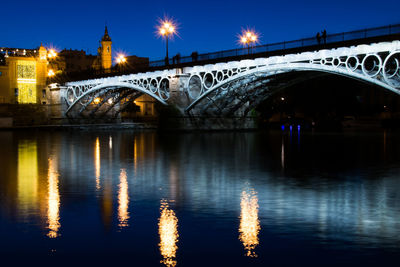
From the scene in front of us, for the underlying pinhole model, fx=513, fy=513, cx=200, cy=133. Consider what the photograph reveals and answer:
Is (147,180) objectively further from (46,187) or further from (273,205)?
(273,205)

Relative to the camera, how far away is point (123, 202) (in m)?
10.9

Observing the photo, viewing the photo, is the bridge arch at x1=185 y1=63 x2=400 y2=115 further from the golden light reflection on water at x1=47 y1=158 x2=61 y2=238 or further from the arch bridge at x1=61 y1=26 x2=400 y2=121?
the golden light reflection on water at x1=47 y1=158 x2=61 y2=238

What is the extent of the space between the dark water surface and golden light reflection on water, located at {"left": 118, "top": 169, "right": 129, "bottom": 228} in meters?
0.02

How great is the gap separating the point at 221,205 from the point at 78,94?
77.7m

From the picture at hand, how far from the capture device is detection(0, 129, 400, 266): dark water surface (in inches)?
271

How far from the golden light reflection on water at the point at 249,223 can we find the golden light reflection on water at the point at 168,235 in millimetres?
1015

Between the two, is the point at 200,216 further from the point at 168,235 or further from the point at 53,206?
the point at 53,206

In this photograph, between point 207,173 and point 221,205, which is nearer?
point 221,205

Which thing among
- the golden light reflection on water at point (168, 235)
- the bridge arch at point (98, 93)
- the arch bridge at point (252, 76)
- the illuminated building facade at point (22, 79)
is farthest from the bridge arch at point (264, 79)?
the illuminated building facade at point (22, 79)

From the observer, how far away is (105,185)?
13664 mm

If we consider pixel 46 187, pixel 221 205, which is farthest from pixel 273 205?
pixel 46 187

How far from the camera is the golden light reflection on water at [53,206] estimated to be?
8312 millimetres

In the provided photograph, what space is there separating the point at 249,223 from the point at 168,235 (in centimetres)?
156

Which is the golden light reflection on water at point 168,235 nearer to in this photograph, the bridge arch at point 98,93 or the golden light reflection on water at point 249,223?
the golden light reflection on water at point 249,223
